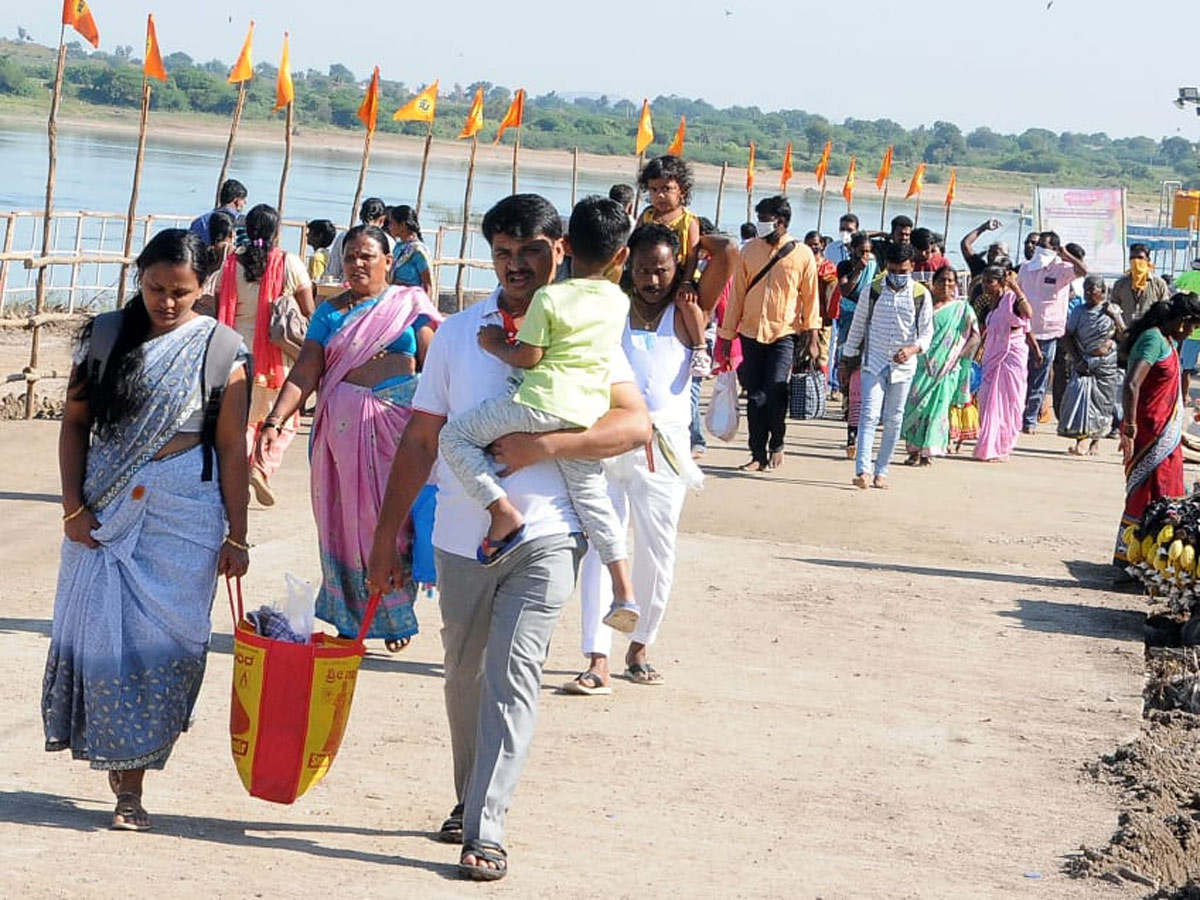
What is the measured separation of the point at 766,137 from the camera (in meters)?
128

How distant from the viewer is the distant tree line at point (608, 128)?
84625mm

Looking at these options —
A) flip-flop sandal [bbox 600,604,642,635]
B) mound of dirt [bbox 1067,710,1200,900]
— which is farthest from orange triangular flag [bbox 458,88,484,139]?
flip-flop sandal [bbox 600,604,642,635]

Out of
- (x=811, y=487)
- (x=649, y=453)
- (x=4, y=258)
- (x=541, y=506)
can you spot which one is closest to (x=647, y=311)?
(x=649, y=453)

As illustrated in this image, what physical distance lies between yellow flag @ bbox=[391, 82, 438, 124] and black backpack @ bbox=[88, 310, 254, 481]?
1608cm

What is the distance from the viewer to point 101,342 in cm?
511

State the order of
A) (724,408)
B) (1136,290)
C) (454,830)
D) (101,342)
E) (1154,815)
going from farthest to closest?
(1136,290), (724,408), (1154,815), (454,830), (101,342)

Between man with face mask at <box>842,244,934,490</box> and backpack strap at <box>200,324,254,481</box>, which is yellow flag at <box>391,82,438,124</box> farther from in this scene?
backpack strap at <box>200,324,254,481</box>

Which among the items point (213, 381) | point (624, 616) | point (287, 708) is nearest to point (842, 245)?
point (624, 616)

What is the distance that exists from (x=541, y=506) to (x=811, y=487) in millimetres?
8293

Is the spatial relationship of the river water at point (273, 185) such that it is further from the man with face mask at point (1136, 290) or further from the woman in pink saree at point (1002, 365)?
the woman in pink saree at point (1002, 365)

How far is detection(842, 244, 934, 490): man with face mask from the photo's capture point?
42.8ft

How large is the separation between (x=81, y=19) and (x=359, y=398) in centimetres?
876

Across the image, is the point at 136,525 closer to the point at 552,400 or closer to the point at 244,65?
the point at 552,400

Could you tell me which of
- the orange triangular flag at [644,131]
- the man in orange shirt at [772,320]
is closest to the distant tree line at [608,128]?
the orange triangular flag at [644,131]
